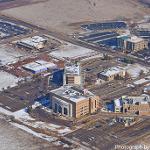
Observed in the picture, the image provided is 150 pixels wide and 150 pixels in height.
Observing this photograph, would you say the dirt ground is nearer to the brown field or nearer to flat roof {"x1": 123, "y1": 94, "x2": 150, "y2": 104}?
the brown field

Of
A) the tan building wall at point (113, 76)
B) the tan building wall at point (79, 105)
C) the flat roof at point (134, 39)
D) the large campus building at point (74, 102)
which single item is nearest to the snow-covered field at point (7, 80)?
the large campus building at point (74, 102)

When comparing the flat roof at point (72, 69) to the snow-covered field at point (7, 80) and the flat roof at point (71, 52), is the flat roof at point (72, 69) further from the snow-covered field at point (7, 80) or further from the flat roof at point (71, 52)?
the flat roof at point (71, 52)

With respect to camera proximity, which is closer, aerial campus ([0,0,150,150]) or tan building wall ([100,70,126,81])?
aerial campus ([0,0,150,150])

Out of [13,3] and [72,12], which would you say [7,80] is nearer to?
[72,12]

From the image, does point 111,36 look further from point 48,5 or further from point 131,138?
point 131,138

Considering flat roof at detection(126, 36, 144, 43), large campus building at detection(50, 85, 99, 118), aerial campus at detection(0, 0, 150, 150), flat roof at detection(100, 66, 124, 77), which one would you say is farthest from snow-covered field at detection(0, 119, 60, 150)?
flat roof at detection(126, 36, 144, 43)

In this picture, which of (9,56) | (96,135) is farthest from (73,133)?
(9,56)

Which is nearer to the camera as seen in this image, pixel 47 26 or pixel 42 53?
pixel 42 53
